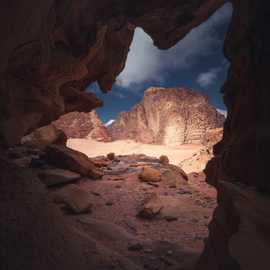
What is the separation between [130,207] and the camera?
6.00 m

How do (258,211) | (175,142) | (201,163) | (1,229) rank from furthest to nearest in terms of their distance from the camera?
(175,142), (201,163), (1,229), (258,211)

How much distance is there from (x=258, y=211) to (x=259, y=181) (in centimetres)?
37

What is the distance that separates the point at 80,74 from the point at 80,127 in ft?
77.0

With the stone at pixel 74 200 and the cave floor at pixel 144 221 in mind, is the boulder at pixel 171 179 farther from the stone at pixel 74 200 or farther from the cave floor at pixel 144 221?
the stone at pixel 74 200

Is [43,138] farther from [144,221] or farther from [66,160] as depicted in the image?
[144,221]

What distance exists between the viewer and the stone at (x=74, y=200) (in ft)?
A: 15.9

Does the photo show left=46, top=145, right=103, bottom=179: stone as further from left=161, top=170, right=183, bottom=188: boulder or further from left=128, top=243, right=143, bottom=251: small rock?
left=128, top=243, right=143, bottom=251: small rock

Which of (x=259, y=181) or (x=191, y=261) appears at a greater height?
(x=259, y=181)

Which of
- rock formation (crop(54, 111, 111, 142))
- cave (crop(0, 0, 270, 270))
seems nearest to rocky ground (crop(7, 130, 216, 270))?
cave (crop(0, 0, 270, 270))

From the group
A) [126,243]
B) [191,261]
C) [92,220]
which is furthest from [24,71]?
[191,261]

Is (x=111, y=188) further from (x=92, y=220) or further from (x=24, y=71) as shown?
(x=24, y=71)

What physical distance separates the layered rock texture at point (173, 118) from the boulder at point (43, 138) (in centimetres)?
1982

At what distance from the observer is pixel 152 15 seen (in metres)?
4.04

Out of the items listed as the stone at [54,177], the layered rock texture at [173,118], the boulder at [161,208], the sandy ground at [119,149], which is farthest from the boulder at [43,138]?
the layered rock texture at [173,118]
